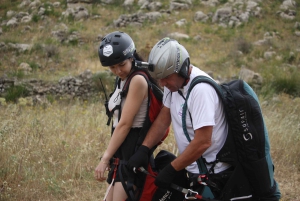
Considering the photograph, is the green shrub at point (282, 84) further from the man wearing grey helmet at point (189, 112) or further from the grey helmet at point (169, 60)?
the grey helmet at point (169, 60)

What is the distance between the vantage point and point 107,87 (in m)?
12.7

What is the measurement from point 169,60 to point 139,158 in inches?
33.2

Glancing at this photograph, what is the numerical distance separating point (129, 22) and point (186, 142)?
21.4 m

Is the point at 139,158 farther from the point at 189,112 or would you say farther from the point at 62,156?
the point at 62,156

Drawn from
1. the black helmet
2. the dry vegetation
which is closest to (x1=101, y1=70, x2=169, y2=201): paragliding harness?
the black helmet

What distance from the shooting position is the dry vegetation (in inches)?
197

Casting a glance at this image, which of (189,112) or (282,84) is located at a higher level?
(189,112)

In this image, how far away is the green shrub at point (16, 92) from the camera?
40.7 feet

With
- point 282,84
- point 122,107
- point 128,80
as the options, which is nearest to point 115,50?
point 128,80

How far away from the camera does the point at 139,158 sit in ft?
10.5

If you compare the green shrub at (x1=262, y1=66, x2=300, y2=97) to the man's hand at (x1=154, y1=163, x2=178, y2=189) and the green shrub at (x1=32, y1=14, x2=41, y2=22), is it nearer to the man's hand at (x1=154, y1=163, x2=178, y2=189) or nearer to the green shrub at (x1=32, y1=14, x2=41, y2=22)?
the man's hand at (x1=154, y1=163, x2=178, y2=189)

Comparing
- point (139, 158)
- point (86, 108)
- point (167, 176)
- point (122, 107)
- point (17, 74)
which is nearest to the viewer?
point (167, 176)

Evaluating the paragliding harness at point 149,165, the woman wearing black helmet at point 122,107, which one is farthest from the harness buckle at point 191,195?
the woman wearing black helmet at point 122,107

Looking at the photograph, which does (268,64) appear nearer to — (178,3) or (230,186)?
(178,3)
